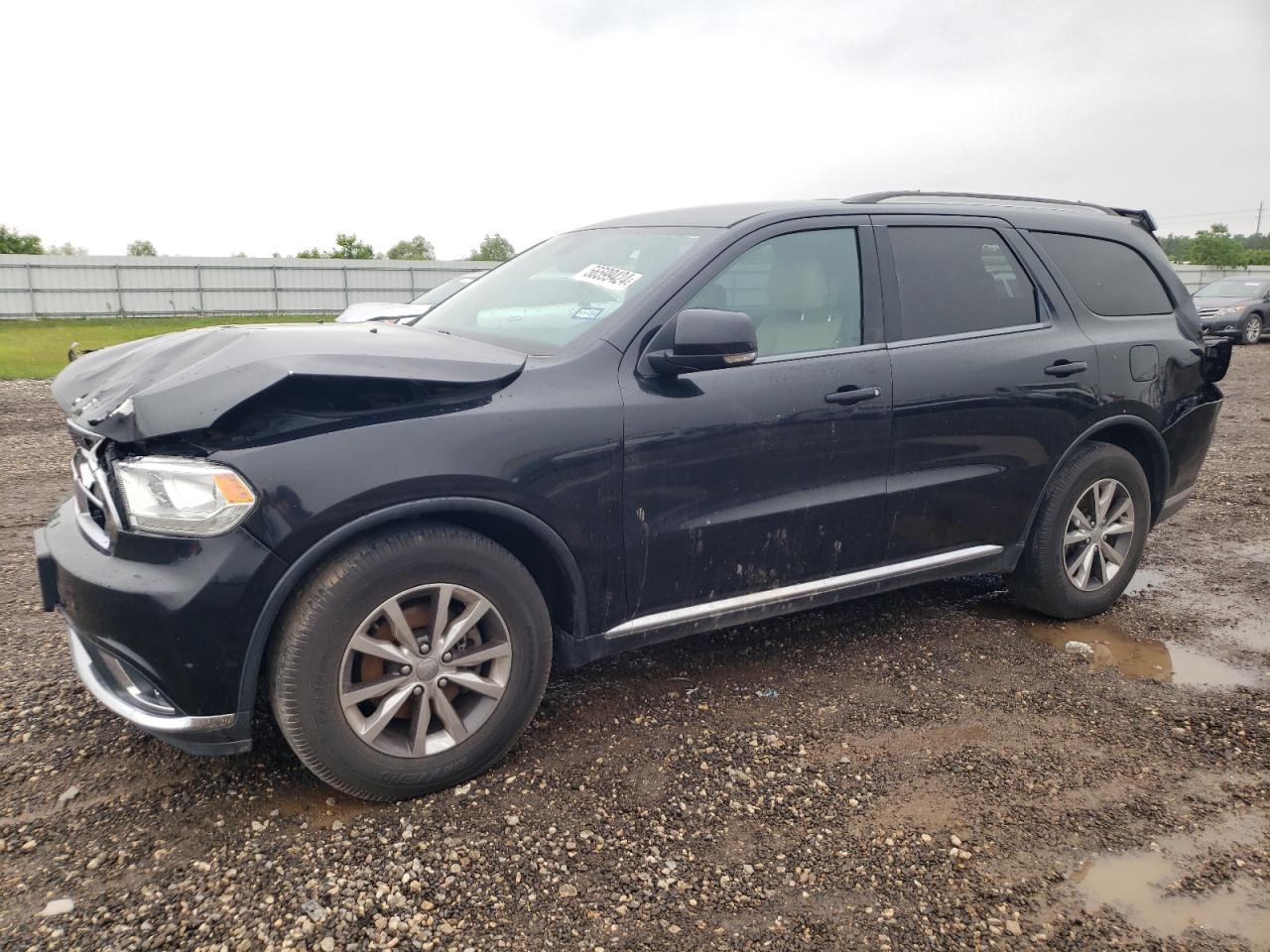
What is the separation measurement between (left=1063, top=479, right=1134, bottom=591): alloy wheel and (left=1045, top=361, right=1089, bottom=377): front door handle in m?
0.56

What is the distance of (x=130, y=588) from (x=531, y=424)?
1.20 metres

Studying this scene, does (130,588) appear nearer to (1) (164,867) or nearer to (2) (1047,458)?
(1) (164,867)

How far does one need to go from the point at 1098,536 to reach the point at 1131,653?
0.56 meters

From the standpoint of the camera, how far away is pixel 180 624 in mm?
2475

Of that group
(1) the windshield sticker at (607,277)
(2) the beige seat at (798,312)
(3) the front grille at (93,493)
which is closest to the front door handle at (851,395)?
(2) the beige seat at (798,312)

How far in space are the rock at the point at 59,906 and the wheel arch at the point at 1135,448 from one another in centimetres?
373

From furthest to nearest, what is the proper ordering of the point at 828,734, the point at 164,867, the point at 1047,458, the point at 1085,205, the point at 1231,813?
A: the point at 1085,205
the point at 1047,458
the point at 828,734
the point at 1231,813
the point at 164,867

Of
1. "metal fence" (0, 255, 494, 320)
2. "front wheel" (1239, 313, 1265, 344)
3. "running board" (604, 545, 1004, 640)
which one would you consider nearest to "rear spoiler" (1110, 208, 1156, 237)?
"running board" (604, 545, 1004, 640)

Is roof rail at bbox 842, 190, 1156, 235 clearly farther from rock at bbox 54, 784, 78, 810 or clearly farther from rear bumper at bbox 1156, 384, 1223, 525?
rock at bbox 54, 784, 78, 810

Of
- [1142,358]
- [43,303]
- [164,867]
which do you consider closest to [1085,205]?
[1142,358]

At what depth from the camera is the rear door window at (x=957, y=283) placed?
379cm

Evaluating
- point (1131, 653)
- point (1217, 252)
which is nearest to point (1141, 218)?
point (1131, 653)

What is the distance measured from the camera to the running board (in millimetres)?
3203

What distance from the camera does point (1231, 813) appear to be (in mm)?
2855
